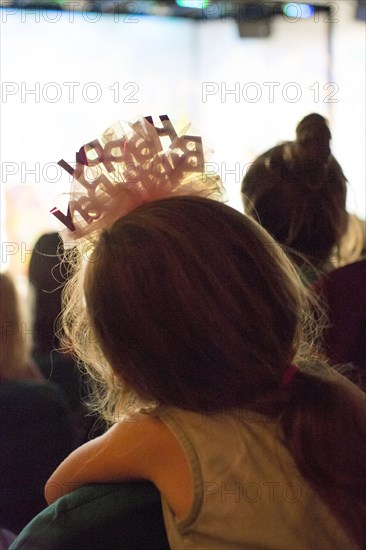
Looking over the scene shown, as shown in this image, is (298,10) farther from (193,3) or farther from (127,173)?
(127,173)

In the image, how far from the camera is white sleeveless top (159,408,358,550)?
68 cm

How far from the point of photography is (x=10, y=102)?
132 inches

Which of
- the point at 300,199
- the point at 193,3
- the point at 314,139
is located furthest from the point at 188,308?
the point at 193,3

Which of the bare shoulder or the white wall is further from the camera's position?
the white wall

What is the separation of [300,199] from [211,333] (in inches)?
30.5

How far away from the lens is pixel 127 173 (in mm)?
841

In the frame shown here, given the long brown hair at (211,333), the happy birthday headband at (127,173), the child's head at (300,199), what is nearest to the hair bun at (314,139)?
the child's head at (300,199)

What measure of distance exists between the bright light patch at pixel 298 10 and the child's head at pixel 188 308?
3.31 metres

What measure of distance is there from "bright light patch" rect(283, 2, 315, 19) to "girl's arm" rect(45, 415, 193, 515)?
345cm

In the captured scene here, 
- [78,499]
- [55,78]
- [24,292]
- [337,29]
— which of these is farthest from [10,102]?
[78,499]

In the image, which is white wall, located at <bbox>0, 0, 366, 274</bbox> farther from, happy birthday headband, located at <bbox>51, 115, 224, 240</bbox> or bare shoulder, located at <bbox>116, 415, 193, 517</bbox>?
bare shoulder, located at <bbox>116, 415, 193, 517</bbox>

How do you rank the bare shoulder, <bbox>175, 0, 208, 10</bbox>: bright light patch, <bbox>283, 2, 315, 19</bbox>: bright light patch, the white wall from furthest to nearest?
<bbox>283, 2, 315, 19</bbox>: bright light patch < <bbox>175, 0, 208, 10</bbox>: bright light patch < the white wall < the bare shoulder

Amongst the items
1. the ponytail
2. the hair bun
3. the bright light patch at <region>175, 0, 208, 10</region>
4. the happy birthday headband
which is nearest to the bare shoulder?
the ponytail

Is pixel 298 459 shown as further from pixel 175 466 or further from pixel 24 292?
pixel 24 292
